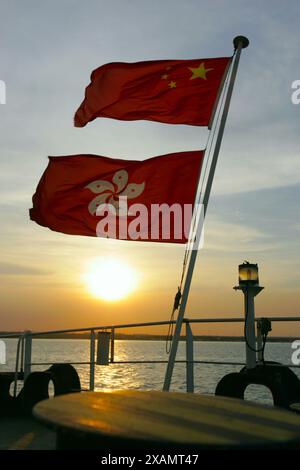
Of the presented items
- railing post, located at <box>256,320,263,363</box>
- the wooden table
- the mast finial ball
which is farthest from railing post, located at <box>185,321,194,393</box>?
the mast finial ball

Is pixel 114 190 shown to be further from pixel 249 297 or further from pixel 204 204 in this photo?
pixel 249 297

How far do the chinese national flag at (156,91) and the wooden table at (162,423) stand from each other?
196 inches

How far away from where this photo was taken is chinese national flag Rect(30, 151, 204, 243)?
25.0 feet

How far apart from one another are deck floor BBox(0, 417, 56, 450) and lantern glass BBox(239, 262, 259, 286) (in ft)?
10.5

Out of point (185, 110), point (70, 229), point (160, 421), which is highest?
point (185, 110)

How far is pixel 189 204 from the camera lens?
756cm

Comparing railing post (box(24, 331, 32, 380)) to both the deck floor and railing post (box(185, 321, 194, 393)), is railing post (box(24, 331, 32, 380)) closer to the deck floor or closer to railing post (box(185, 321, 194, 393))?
the deck floor

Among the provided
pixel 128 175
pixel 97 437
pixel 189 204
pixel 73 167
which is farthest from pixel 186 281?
pixel 97 437

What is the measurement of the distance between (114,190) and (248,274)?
7.97 ft

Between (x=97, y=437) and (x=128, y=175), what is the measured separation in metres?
5.39

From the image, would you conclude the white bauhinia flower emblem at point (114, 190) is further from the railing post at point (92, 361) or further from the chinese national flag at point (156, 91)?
the railing post at point (92, 361)

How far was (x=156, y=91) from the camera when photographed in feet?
26.1
